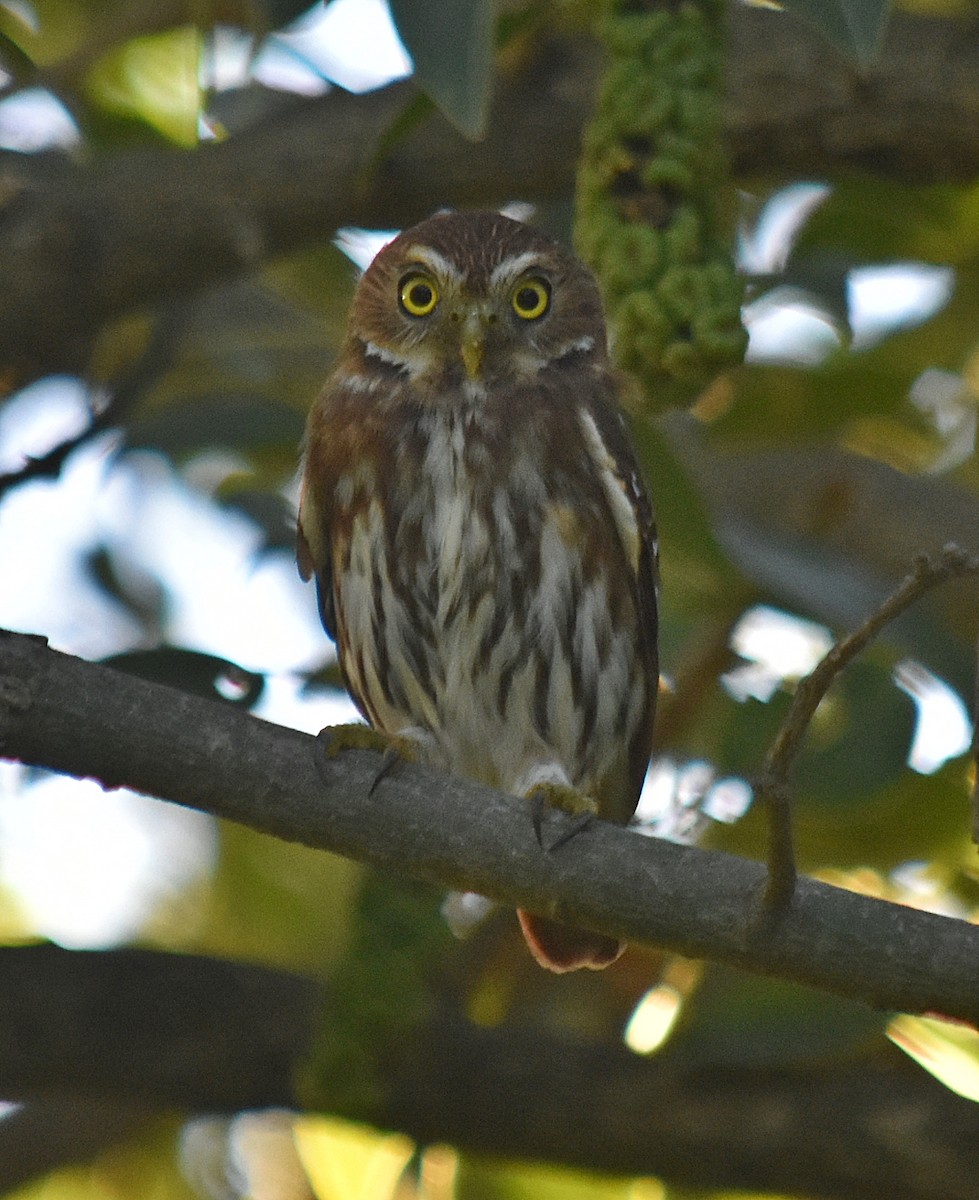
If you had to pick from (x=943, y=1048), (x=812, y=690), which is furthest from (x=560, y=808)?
(x=943, y=1048)

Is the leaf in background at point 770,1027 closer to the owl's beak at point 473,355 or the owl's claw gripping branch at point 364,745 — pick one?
the owl's claw gripping branch at point 364,745

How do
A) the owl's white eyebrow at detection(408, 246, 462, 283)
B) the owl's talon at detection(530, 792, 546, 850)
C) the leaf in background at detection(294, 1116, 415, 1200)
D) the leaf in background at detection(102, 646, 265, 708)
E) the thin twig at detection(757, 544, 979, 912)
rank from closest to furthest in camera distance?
the thin twig at detection(757, 544, 979, 912) → the owl's talon at detection(530, 792, 546, 850) → the leaf in background at detection(102, 646, 265, 708) → the owl's white eyebrow at detection(408, 246, 462, 283) → the leaf in background at detection(294, 1116, 415, 1200)

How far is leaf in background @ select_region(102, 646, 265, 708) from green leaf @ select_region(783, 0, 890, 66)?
1665 mm

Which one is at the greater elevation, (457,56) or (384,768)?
(457,56)

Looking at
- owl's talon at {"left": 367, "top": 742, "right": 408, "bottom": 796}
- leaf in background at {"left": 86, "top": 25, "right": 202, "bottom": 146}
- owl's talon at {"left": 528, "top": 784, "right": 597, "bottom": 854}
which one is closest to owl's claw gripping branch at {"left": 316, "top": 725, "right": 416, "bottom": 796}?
owl's talon at {"left": 367, "top": 742, "right": 408, "bottom": 796}

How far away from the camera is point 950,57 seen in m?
Answer: 3.87

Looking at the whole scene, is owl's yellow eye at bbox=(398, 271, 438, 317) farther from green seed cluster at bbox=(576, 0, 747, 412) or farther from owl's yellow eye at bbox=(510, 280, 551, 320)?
green seed cluster at bbox=(576, 0, 747, 412)

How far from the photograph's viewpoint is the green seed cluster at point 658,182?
281 centimetres

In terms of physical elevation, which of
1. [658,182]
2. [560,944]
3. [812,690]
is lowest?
[812,690]

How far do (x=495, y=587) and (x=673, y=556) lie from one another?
594mm

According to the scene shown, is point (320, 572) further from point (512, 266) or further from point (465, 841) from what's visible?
point (465, 841)

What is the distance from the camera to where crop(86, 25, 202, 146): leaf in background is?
4566 millimetres

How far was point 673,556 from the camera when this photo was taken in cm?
396

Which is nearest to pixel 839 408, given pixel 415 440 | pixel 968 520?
pixel 968 520
